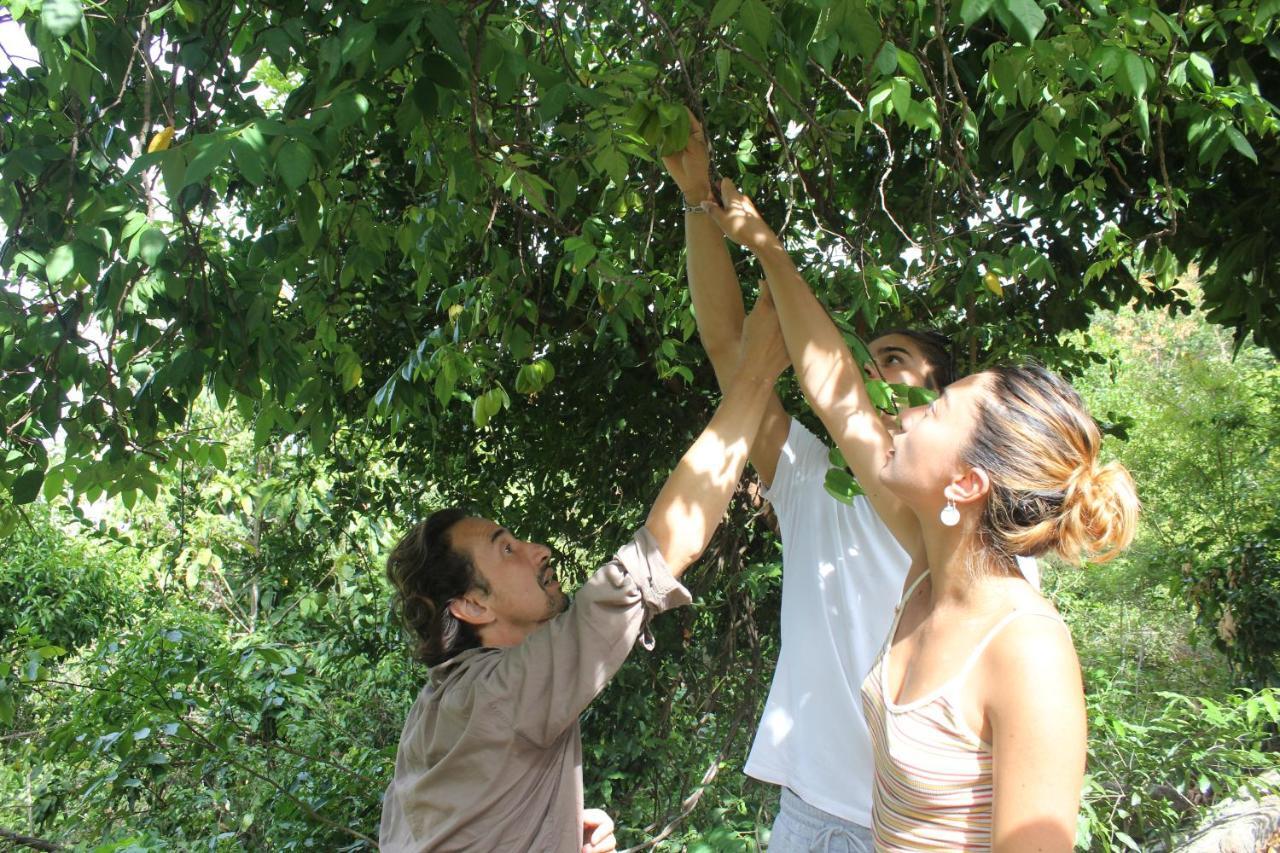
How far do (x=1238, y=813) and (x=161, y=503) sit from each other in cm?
751

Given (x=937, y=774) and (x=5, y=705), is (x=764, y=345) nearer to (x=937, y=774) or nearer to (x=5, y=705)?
(x=937, y=774)

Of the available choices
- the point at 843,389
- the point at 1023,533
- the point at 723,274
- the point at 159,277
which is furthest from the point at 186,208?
the point at 1023,533

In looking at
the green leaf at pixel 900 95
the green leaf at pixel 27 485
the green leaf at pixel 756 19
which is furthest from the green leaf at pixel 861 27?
the green leaf at pixel 27 485

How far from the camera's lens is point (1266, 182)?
407 centimetres

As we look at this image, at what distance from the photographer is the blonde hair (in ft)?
4.83

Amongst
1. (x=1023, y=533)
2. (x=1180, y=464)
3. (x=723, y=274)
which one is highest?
(x=1180, y=464)

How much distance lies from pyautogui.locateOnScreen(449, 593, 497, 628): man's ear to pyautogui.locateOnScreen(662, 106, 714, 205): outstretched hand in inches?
35.8

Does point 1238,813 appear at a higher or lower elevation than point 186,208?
lower

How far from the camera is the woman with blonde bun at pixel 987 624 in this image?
4.19ft

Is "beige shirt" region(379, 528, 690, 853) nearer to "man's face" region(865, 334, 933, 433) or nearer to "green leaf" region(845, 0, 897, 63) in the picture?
"man's face" region(865, 334, 933, 433)

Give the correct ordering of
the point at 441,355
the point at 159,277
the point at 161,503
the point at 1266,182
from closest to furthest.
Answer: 1. the point at 159,277
2. the point at 441,355
3. the point at 1266,182
4. the point at 161,503

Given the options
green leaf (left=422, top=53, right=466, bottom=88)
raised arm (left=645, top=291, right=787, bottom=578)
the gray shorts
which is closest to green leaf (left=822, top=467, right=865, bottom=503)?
raised arm (left=645, top=291, right=787, bottom=578)

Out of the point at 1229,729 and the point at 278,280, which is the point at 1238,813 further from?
the point at 278,280

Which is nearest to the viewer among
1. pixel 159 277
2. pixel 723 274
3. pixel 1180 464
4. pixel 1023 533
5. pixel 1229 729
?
pixel 1023 533
